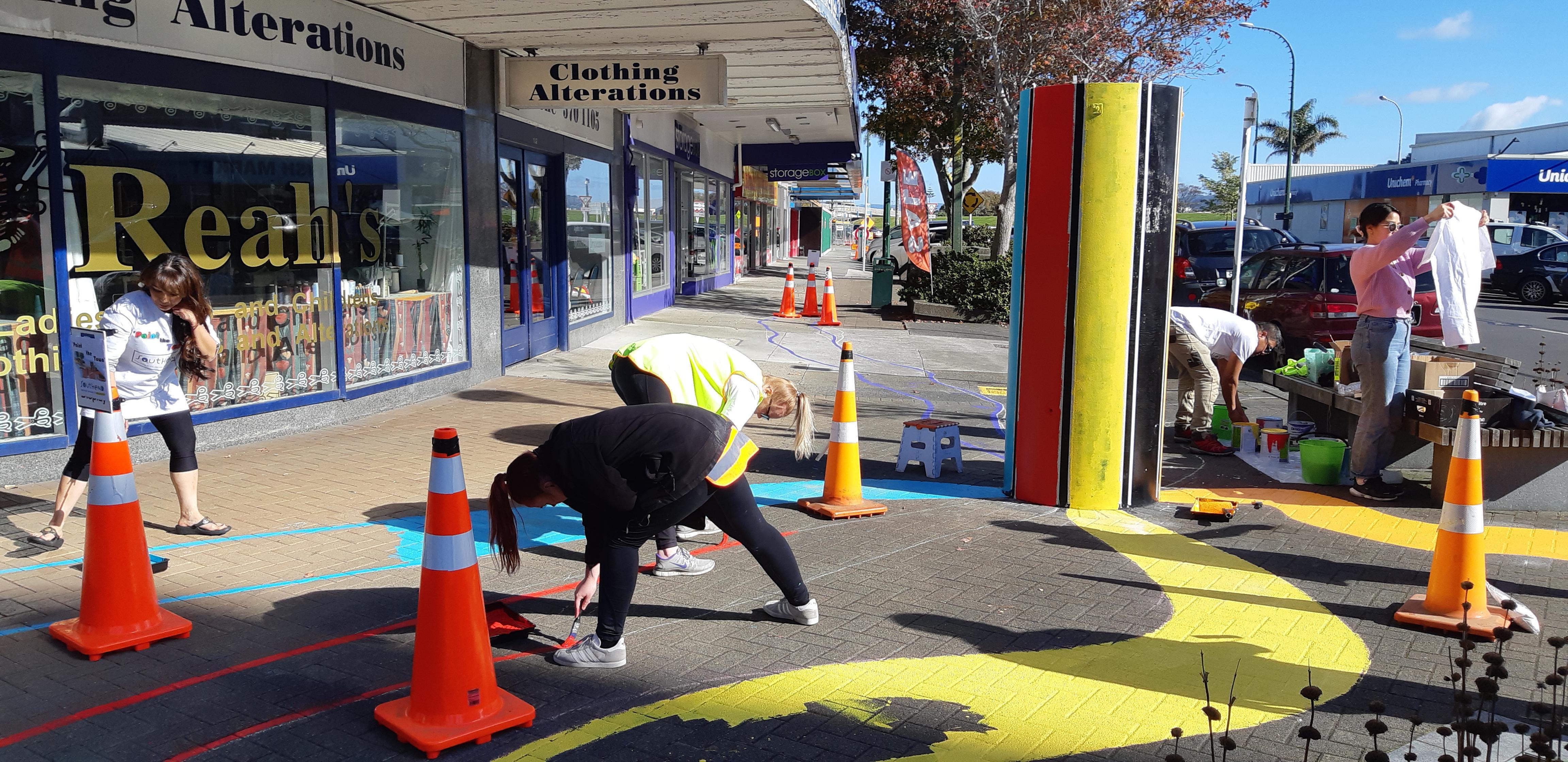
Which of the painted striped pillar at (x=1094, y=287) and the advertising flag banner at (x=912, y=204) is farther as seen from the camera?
the advertising flag banner at (x=912, y=204)

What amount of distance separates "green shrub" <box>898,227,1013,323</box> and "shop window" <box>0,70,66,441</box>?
14.7 meters

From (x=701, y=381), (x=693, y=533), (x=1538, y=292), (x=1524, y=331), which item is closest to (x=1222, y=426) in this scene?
(x=693, y=533)

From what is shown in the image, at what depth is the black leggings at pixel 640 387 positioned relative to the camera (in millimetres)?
4684

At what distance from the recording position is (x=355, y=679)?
396 centimetres

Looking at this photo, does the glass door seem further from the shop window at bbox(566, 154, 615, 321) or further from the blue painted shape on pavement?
the blue painted shape on pavement

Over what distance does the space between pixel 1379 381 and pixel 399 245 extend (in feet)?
25.3

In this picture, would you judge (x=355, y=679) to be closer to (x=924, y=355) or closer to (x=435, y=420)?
(x=435, y=420)

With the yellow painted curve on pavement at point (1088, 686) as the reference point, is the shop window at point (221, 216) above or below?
above

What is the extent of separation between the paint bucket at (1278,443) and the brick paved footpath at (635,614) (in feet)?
2.09

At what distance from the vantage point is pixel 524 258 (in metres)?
12.2

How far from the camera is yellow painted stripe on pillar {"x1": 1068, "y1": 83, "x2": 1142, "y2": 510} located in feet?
21.0

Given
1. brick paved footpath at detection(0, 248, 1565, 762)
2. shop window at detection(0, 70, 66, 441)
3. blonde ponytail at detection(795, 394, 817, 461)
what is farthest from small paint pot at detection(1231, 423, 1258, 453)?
shop window at detection(0, 70, 66, 441)

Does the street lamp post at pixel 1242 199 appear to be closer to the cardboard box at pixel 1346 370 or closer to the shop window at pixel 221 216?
the cardboard box at pixel 1346 370

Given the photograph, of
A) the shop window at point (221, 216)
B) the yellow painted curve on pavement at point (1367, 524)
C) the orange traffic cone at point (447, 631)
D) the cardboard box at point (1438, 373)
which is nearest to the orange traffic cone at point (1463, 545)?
the yellow painted curve on pavement at point (1367, 524)
